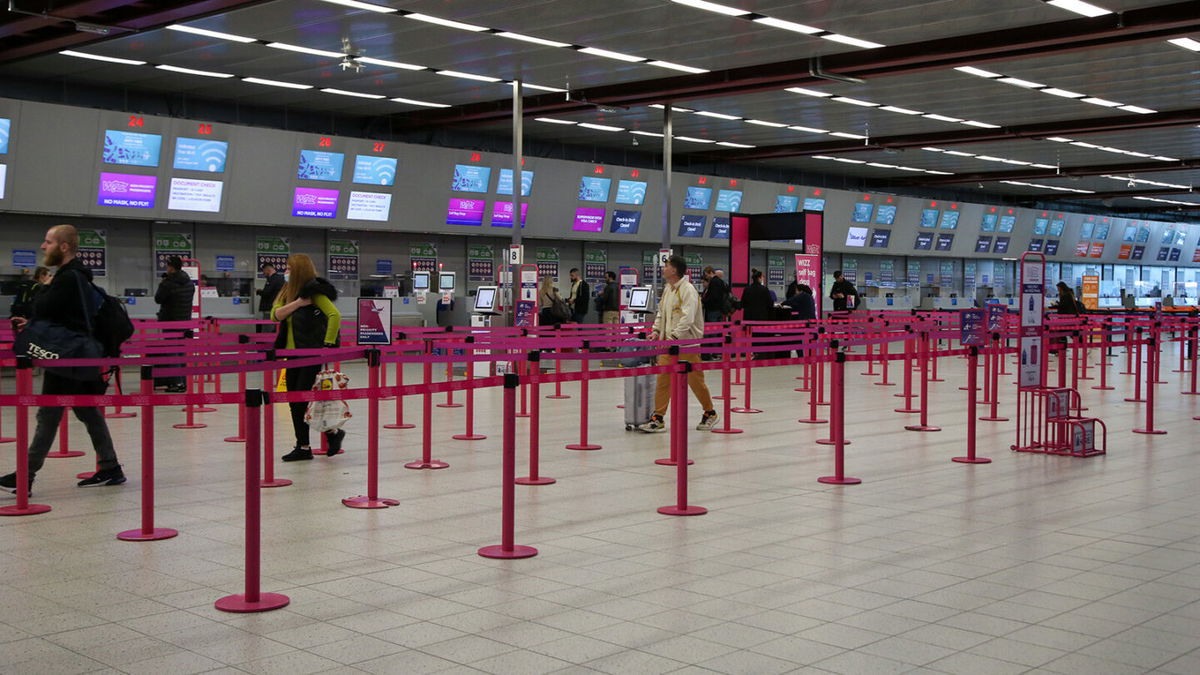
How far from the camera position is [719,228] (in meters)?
28.9

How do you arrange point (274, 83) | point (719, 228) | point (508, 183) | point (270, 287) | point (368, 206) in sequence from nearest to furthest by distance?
1. point (270, 287)
2. point (274, 83)
3. point (368, 206)
4. point (508, 183)
5. point (719, 228)

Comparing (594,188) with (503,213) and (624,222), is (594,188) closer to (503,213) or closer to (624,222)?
(624,222)

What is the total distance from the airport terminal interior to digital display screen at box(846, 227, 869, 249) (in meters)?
0.29

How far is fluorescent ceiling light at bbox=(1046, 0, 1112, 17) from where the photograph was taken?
13.1 meters

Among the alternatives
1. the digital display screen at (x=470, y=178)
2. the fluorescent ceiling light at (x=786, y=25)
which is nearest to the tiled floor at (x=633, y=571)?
the fluorescent ceiling light at (x=786, y=25)

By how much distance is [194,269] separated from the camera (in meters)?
17.2

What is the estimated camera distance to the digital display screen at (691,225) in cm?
2792

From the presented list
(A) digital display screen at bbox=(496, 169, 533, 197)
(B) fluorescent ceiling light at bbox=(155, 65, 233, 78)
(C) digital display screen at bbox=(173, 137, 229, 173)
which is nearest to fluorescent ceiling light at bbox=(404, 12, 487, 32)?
(B) fluorescent ceiling light at bbox=(155, 65, 233, 78)

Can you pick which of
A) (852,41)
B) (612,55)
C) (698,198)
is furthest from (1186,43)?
(698,198)

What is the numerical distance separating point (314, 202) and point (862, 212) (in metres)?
17.6

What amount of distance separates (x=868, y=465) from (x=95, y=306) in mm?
5705

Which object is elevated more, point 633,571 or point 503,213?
point 503,213

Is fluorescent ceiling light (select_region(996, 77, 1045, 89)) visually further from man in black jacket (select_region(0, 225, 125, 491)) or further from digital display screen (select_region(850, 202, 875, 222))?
man in black jacket (select_region(0, 225, 125, 491))

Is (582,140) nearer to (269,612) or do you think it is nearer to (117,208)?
(117,208)
